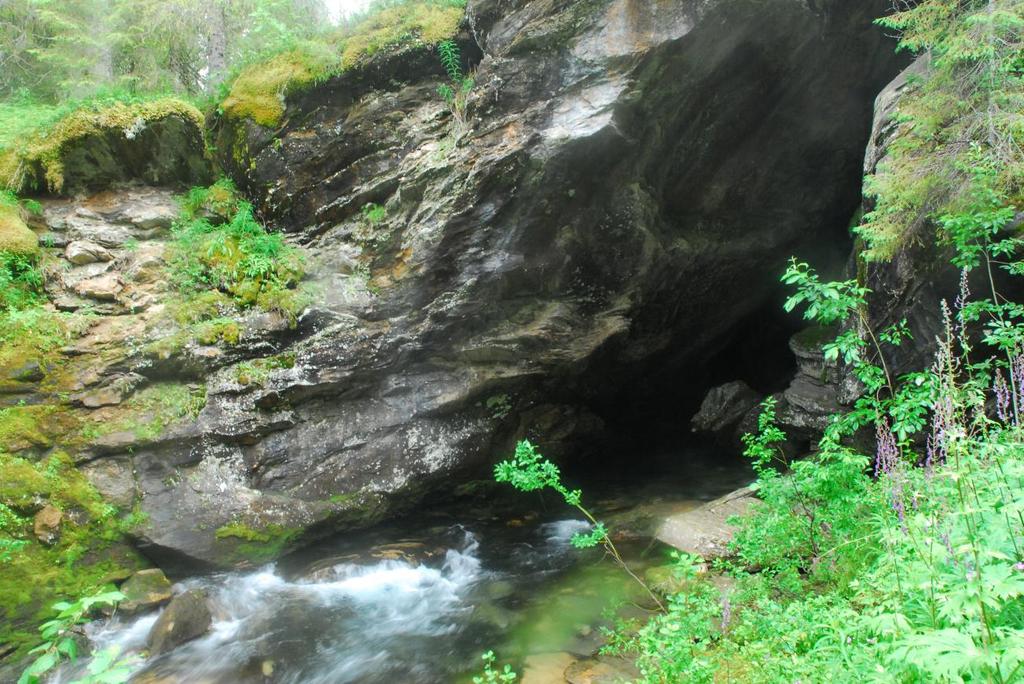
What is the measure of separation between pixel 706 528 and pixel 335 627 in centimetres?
458

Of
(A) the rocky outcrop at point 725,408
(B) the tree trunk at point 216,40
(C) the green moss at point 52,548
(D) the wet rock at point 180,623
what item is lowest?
(A) the rocky outcrop at point 725,408

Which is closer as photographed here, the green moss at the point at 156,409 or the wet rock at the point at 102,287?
the green moss at the point at 156,409

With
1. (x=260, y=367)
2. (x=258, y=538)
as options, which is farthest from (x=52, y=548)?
(x=260, y=367)

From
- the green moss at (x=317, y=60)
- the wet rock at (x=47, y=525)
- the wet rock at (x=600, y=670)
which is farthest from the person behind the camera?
the green moss at (x=317, y=60)

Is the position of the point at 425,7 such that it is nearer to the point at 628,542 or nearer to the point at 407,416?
the point at 407,416

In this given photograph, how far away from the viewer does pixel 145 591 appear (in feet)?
21.6

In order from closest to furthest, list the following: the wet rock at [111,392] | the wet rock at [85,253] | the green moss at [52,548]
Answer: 1. the green moss at [52,548]
2. the wet rock at [111,392]
3. the wet rock at [85,253]

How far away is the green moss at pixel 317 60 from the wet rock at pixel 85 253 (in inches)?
119

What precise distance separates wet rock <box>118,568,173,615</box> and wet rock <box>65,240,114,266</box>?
177 inches

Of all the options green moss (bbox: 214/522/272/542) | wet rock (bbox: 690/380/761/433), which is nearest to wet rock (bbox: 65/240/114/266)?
green moss (bbox: 214/522/272/542)

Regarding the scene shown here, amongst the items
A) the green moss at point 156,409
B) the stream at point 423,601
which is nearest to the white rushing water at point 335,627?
the stream at point 423,601

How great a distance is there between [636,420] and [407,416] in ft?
20.3

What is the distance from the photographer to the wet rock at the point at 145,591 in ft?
21.0

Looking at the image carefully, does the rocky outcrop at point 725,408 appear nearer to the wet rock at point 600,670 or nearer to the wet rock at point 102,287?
the wet rock at point 600,670
